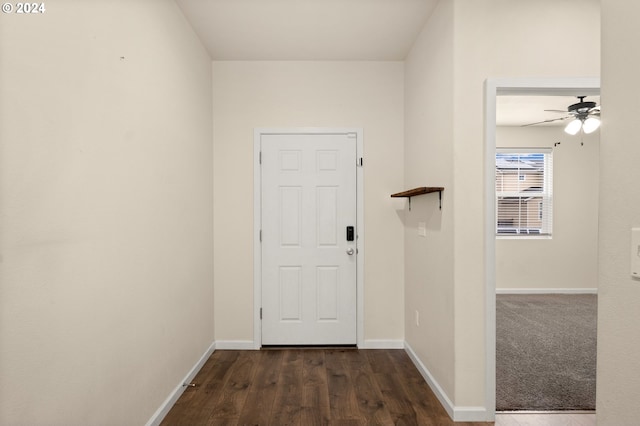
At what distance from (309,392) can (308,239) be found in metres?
1.38

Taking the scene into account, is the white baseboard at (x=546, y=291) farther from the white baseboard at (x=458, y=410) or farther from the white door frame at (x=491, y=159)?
the white door frame at (x=491, y=159)

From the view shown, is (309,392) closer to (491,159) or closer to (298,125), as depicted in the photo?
(491,159)

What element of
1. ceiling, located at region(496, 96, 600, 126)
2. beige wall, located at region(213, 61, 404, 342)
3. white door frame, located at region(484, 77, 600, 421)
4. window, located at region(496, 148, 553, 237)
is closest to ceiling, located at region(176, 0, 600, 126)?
beige wall, located at region(213, 61, 404, 342)

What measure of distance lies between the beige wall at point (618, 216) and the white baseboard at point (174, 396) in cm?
221

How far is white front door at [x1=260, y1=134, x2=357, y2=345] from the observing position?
339cm

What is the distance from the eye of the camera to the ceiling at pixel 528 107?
4398 mm

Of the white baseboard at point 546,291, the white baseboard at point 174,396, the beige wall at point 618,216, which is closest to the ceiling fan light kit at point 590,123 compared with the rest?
the white baseboard at point 546,291

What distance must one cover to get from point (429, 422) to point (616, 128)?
1.97 m

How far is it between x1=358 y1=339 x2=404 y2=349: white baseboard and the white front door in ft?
0.47

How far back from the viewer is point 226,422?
214 centimetres

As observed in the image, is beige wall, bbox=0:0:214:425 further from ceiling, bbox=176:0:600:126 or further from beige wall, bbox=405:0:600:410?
beige wall, bbox=405:0:600:410

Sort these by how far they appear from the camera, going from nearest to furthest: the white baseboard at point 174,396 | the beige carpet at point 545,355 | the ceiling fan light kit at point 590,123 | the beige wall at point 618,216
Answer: the beige wall at point 618,216
the white baseboard at point 174,396
the beige carpet at point 545,355
the ceiling fan light kit at point 590,123

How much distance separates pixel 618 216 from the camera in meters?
0.96

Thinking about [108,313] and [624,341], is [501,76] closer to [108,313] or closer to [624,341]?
[624,341]
